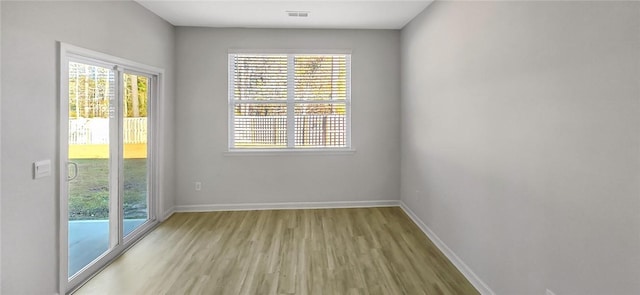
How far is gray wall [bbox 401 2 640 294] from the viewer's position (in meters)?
1.32

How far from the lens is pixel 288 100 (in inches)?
173

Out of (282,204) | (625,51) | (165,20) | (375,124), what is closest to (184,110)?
(165,20)

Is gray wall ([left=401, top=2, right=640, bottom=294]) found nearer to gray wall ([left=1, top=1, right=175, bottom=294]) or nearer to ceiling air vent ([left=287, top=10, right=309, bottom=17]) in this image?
ceiling air vent ([left=287, top=10, right=309, bottom=17])

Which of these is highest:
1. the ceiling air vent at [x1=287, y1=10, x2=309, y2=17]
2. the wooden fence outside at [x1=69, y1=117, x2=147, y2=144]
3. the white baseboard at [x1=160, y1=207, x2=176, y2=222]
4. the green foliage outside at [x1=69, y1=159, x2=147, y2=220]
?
the ceiling air vent at [x1=287, y1=10, x2=309, y2=17]

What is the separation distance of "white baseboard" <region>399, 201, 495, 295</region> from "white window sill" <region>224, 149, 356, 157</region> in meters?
1.28

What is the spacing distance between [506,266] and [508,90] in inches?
47.0

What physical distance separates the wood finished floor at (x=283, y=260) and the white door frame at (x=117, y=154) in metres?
0.10

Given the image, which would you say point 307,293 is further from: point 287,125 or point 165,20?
point 165,20

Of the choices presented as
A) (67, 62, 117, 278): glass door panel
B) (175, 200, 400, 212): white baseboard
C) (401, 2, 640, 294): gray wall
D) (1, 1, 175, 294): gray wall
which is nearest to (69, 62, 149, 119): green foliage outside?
(67, 62, 117, 278): glass door panel

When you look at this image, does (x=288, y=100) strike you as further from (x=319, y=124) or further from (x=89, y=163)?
→ (x=89, y=163)

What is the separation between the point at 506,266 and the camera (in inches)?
82.1

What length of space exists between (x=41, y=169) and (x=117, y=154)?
90 cm

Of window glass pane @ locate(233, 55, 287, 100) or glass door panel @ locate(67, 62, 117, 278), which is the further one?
window glass pane @ locate(233, 55, 287, 100)

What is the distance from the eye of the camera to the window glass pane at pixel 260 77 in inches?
171
